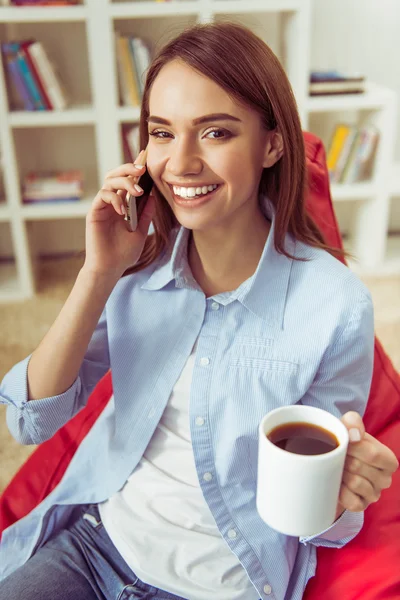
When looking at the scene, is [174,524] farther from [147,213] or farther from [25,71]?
[25,71]

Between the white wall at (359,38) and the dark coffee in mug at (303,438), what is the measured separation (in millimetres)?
2807

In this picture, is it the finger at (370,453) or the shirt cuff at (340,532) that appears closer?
the finger at (370,453)

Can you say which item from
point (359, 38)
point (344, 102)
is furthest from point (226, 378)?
point (359, 38)

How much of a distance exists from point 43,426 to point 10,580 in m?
0.24

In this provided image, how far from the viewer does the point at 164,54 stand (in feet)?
3.32

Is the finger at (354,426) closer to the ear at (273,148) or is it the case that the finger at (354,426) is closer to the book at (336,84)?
the ear at (273,148)

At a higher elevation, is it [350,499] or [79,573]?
[350,499]

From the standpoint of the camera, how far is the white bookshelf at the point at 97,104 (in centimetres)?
262

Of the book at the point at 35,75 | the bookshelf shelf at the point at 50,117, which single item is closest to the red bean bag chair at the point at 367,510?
the bookshelf shelf at the point at 50,117

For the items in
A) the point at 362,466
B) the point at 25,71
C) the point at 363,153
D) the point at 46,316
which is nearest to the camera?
the point at 362,466

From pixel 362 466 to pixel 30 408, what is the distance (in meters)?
0.55

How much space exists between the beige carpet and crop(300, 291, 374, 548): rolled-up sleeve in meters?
1.35

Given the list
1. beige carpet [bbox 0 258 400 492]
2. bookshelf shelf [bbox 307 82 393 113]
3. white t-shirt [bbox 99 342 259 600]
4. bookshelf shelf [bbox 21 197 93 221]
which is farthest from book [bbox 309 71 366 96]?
white t-shirt [bbox 99 342 259 600]

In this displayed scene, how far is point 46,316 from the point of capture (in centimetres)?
283
